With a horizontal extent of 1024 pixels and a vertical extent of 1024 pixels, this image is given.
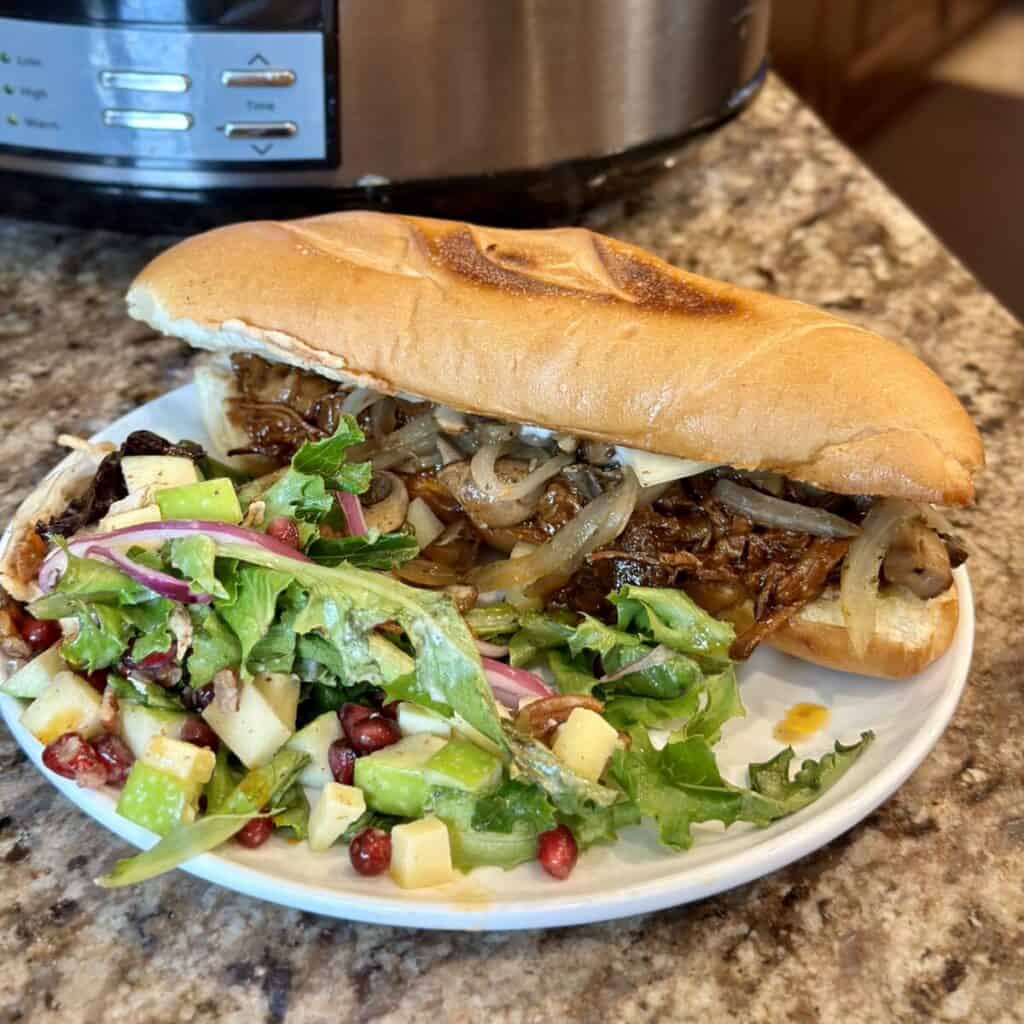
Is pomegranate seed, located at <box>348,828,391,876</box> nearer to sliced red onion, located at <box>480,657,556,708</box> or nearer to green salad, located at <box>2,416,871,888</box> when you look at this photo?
green salad, located at <box>2,416,871,888</box>

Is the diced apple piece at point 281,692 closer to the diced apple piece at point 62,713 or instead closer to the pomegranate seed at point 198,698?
the pomegranate seed at point 198,698

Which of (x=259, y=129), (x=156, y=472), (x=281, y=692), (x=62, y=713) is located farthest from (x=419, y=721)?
(x=259, y=129)

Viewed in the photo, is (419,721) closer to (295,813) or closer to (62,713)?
(295,813)

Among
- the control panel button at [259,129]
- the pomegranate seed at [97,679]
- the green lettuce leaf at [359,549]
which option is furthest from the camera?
the control panel button at [259,129]

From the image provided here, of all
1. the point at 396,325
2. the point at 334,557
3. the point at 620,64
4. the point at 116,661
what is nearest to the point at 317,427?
the point at 396,325

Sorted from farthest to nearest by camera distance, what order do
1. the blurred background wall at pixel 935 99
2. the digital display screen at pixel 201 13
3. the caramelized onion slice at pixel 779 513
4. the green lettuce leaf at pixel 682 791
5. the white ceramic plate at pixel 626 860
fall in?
1. the blurred background wall at pixel 935 99
2. the digital display screen at pixel 201 13
3. the caramelized onion slice at pixel 779 513
4. the green lettuce leaf at pixel 682 791
5. the white ceramic plate at pixel 626 860

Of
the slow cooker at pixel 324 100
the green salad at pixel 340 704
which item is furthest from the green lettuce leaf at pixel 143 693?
the slow cooker at pixel 324 100

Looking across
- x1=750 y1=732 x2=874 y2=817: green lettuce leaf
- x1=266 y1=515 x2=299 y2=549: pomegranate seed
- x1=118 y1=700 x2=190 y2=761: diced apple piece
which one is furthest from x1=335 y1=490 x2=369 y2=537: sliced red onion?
x1=750 y1=732 x2=874 y2=817: green lettuce leaf
